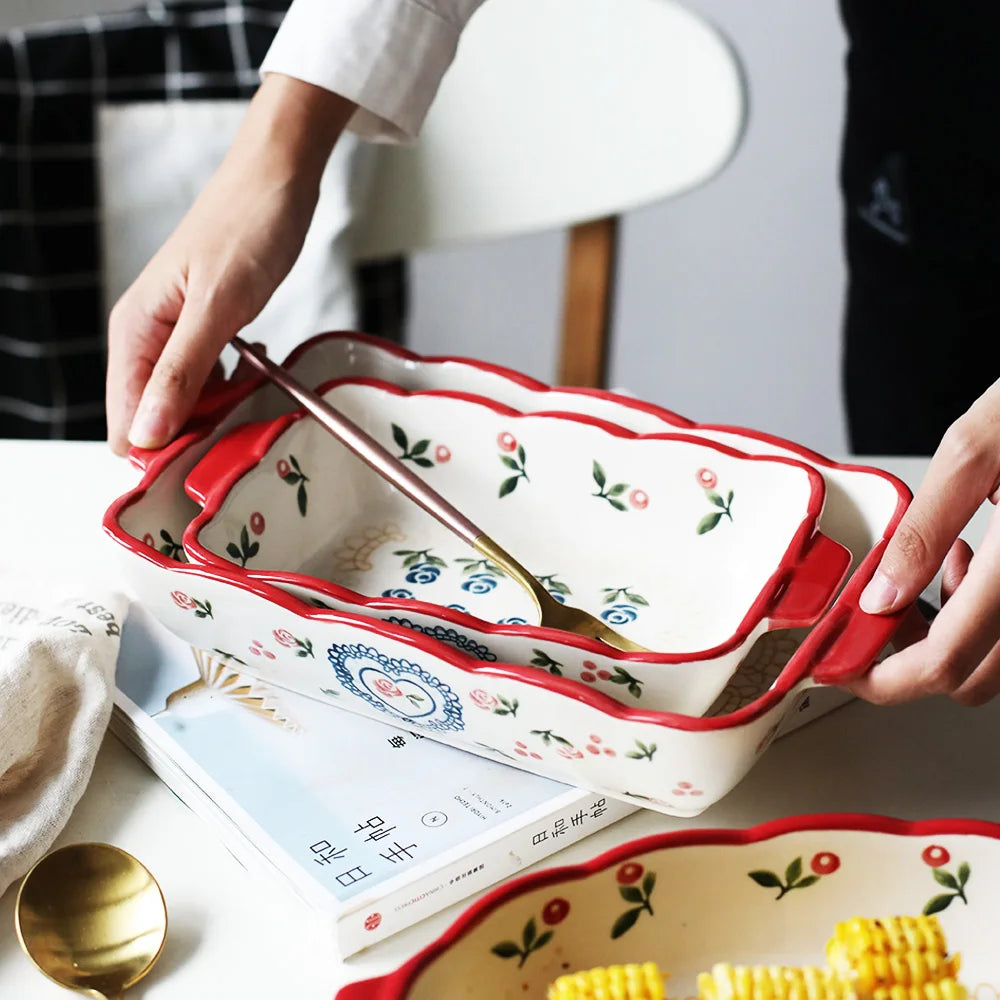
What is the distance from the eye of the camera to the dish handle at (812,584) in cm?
48

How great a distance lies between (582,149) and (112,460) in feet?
1.79

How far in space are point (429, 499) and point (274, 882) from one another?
7.6 inches

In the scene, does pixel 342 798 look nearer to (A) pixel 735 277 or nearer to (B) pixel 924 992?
(B) pixel 924 992

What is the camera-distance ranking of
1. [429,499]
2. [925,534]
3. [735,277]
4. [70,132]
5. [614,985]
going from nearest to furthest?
[614,985]
[925,534]
[429,499]
[70,132]
[735,277]

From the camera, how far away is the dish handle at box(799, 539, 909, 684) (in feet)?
1.46

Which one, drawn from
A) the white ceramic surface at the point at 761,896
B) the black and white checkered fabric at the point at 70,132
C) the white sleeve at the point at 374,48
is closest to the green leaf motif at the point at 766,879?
the white ceramic surface at the point at 761,896

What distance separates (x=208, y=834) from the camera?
0.50m

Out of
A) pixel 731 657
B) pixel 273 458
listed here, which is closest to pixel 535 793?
pixel 731 657

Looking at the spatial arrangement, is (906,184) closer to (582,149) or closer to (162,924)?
(582,149)

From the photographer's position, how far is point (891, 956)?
1.23ft

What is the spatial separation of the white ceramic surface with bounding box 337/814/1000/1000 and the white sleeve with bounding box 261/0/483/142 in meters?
0.50

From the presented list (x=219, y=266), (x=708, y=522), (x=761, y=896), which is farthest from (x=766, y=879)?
(x=219, y=266)

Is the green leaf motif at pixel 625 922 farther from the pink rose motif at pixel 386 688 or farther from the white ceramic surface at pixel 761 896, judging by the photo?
the pink rose motif at pixel 386 688

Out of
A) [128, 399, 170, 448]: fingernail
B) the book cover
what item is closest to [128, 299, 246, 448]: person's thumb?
[128, 399, 170, 448]: fingernail
